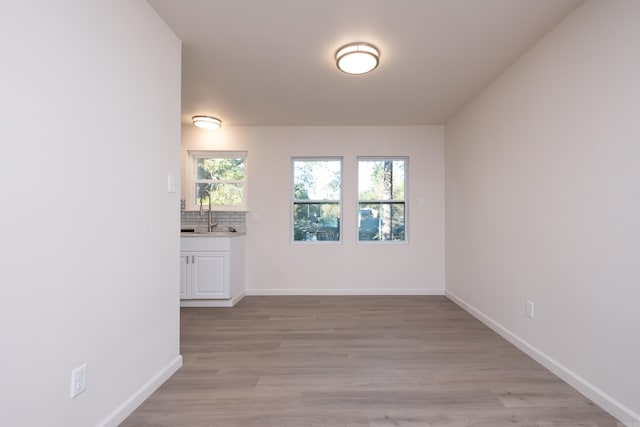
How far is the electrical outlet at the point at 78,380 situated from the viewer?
4.22 ft

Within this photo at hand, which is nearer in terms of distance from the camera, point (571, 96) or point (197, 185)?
point (571, 96)

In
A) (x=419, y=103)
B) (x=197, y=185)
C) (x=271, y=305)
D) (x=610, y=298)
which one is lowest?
(x=271, y=305)

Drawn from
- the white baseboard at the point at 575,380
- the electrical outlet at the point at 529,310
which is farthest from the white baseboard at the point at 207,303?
the electrical outlet at the point at 529,310

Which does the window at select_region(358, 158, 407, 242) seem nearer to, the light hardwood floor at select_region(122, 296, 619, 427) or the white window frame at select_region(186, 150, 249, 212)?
the light hardwood floor at select_region(122, 296, 619, 427)

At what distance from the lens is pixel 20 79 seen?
107 cm

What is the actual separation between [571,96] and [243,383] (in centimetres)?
282

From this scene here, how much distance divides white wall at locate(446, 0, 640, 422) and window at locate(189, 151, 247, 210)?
3161 millimetres

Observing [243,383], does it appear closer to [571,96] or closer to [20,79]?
[20,79]

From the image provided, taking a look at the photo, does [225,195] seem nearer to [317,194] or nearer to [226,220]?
[226,220]

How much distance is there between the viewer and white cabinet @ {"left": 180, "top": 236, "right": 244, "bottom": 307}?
358 cm

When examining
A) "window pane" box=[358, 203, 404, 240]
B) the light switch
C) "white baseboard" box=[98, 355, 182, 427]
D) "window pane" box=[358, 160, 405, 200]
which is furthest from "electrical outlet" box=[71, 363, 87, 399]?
"window pane" box=[358, 160, 405, 200]

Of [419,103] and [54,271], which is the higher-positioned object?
[419,103]

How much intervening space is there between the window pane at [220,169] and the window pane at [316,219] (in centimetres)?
97

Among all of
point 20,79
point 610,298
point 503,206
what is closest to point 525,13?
point 503,206
